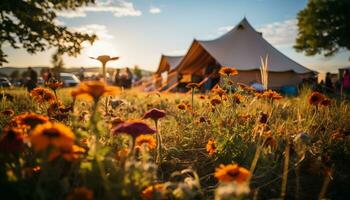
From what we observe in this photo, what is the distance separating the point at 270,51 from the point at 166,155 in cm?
1458

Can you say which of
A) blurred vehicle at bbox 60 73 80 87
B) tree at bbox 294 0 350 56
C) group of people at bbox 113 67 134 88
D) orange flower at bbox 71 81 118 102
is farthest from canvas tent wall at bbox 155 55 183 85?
orange flower at bbox 71 81 118 102

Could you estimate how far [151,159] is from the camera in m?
2.53

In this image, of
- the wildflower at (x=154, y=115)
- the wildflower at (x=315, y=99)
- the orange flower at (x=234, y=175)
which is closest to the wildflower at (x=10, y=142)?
the wildflower at (x=154, y=115)

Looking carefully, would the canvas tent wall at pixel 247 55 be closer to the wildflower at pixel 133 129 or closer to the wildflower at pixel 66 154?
the wildflower at pixel 133 129

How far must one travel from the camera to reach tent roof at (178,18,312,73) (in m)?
14.5

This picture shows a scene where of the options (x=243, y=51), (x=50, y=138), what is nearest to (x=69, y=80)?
(x=243, y=51)

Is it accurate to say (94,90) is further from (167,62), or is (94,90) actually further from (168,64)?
(168,64)

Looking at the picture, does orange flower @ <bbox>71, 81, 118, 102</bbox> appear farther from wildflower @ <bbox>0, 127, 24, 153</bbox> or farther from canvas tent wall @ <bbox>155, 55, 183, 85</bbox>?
canvas tent wall @ <bbox>155, 55, 183, 85</bbox>

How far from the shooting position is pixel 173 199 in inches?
70.9

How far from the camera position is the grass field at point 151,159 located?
4.29ft

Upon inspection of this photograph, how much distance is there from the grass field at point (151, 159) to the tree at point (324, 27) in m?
27.2

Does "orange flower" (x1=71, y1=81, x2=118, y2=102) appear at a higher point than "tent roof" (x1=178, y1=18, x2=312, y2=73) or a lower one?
lower

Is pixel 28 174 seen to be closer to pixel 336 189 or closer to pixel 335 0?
pixel 336 189

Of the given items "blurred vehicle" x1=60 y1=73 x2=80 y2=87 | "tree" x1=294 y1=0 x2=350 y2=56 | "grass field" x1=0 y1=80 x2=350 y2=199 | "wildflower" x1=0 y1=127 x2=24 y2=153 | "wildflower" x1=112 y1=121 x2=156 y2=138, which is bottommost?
"grass field" x1=0 y1=80 x2=350 y2=199
